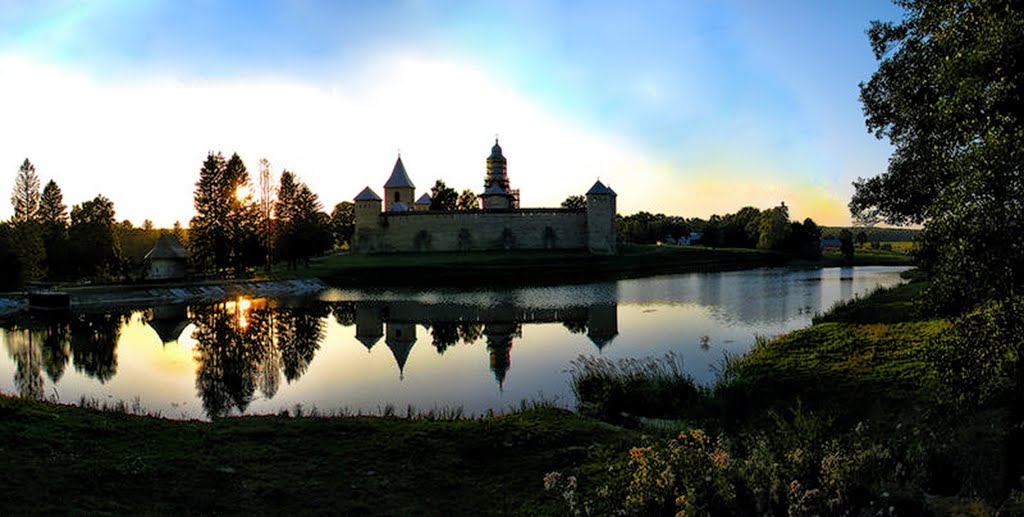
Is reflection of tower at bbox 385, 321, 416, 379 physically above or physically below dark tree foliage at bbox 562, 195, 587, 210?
below

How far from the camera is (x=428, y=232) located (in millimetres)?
63875

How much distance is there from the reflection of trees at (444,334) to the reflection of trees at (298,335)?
11.9ft

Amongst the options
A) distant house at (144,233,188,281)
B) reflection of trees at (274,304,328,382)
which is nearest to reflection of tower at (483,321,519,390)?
reflection of trees at (274,304,328,382)

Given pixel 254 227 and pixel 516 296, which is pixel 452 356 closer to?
pixel 516 296

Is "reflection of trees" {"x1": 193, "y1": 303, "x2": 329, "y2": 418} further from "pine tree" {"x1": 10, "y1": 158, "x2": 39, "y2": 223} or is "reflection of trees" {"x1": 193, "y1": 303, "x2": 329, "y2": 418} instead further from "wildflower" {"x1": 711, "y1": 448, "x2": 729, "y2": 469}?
"pine tree" {"x1": 10, "y1": 158, "x2": 39, "y2": 223}

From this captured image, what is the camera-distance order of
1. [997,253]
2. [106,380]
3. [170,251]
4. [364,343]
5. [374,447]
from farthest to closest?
[170,251] < [364,343] < [106,380] < [374,447] < [997,253]

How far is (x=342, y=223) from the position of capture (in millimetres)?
84875

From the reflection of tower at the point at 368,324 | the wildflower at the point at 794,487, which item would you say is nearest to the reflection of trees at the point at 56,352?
the reflection of tower at the point at 368,324

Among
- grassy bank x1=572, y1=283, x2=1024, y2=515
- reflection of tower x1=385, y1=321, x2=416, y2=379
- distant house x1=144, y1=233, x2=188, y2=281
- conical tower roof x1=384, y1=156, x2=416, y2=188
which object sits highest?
conical tower roof x1=384, y1=156, x2=416, y2=188

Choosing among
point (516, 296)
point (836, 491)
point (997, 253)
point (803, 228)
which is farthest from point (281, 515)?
point (803, 228)

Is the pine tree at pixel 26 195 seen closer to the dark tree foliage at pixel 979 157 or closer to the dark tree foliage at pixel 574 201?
the dark tree foliage at pixel 979 157

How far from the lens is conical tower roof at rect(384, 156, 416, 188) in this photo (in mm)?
71312

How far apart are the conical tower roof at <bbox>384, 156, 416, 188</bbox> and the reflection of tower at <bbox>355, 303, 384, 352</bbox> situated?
41.1 metres

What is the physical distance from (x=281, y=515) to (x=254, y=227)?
47980mm
